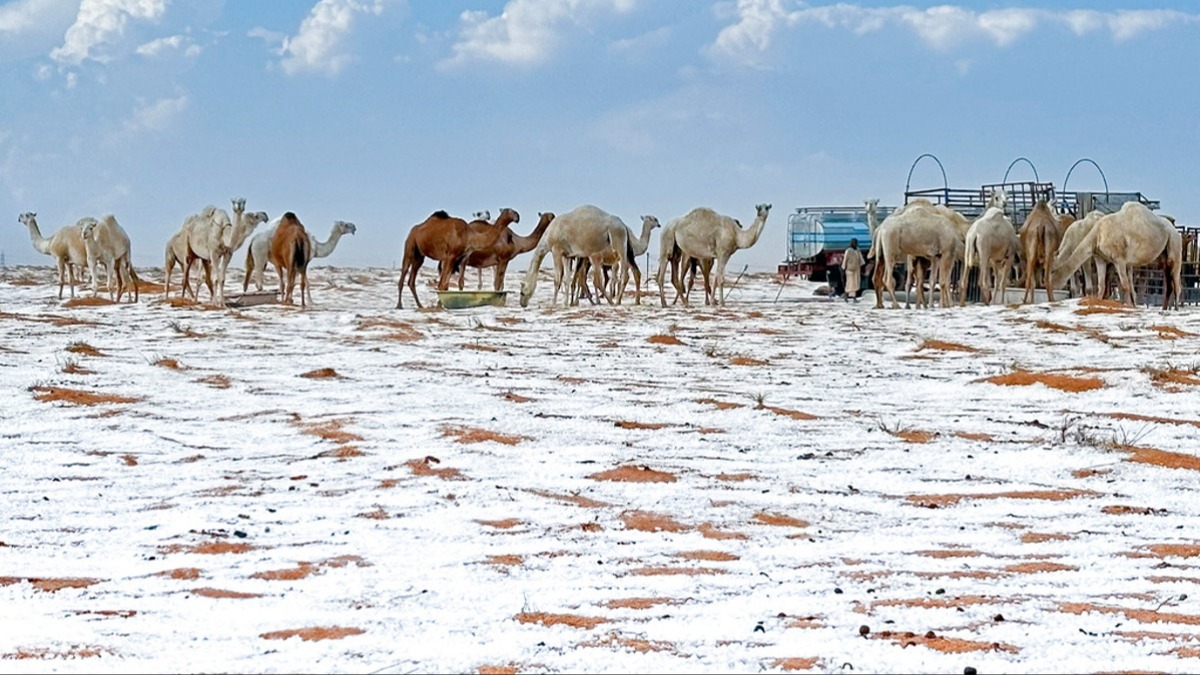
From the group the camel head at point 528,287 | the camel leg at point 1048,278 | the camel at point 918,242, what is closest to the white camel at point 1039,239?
the camel leg at point 1048,278

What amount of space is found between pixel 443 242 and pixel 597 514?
69.8 feet

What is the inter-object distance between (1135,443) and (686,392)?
3.36 m

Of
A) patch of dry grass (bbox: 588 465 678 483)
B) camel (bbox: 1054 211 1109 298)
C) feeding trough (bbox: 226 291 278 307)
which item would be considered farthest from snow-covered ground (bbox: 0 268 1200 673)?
feeding trough (bbox: 226 291 278 307)

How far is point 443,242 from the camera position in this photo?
26.9 meters

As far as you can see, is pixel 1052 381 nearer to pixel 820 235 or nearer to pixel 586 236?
pixel 586 236

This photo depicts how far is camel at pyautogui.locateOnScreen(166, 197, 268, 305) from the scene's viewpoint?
85.3ft

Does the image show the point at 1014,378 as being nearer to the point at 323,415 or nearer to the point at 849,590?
the point at 323,415

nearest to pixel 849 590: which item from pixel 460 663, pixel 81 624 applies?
pixel 460 663

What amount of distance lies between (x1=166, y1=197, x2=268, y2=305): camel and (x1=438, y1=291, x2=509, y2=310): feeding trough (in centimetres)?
A: 381

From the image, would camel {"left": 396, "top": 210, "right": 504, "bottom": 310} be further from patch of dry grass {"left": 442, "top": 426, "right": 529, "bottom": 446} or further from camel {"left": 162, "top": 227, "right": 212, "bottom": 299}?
patch of dry grass {"left": 442, "top": 426, "right": 529, "bottom": 446}

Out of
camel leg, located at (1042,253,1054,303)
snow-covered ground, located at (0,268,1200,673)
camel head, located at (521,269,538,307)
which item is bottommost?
snow-covered ground, located at (0,268,1200,673)

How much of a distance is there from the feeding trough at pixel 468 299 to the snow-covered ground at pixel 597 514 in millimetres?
11534

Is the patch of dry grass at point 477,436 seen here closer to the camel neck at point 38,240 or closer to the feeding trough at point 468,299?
the feeding trough at point 468,299

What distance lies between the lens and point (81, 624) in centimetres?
411
